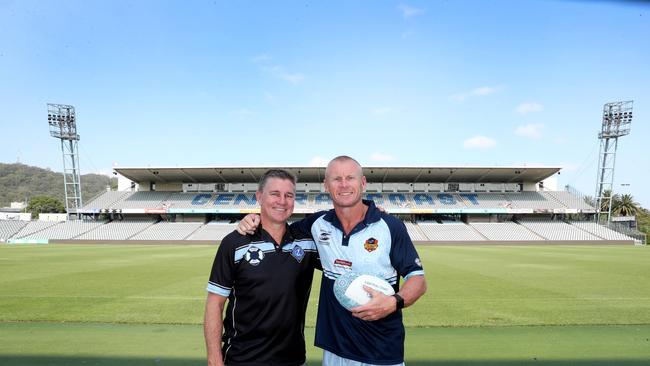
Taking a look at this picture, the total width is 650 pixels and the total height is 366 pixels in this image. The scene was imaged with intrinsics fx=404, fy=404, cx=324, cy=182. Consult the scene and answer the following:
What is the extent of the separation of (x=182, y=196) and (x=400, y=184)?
28250 millimetres

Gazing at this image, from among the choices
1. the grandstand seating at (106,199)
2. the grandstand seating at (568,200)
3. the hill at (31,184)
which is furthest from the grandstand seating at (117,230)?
the hill at (31,184)

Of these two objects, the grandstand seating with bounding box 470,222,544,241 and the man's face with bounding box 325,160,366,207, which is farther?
the grandstand seating with bounding box 470,222,544,241

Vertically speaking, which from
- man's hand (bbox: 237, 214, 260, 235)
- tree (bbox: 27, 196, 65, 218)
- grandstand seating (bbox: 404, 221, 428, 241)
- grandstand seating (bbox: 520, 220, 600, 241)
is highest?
man's hand (bbox: 237, 214, 260, 235)

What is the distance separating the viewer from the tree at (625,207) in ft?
218

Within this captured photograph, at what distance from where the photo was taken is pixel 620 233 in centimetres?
4366

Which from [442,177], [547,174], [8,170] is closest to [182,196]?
[442,177]

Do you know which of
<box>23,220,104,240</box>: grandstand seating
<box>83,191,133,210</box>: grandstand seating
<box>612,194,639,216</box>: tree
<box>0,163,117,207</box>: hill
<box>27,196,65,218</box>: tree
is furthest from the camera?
<box>0,163,117,207</box>: hill

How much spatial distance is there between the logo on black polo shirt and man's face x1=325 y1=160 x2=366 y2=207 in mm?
626

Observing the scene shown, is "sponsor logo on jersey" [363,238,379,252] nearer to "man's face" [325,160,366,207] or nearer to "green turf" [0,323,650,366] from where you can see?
"man's face" [325,160,366,207]

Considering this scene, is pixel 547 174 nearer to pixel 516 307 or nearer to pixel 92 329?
pixel 516 307

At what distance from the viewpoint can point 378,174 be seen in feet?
162

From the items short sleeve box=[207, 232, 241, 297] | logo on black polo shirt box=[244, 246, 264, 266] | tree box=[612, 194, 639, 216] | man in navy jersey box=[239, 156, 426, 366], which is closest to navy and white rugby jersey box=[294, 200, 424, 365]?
man in navy jersey box=[239, 156, 426, 366]

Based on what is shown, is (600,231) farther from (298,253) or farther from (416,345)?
(298,253)

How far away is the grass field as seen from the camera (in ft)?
17.3
